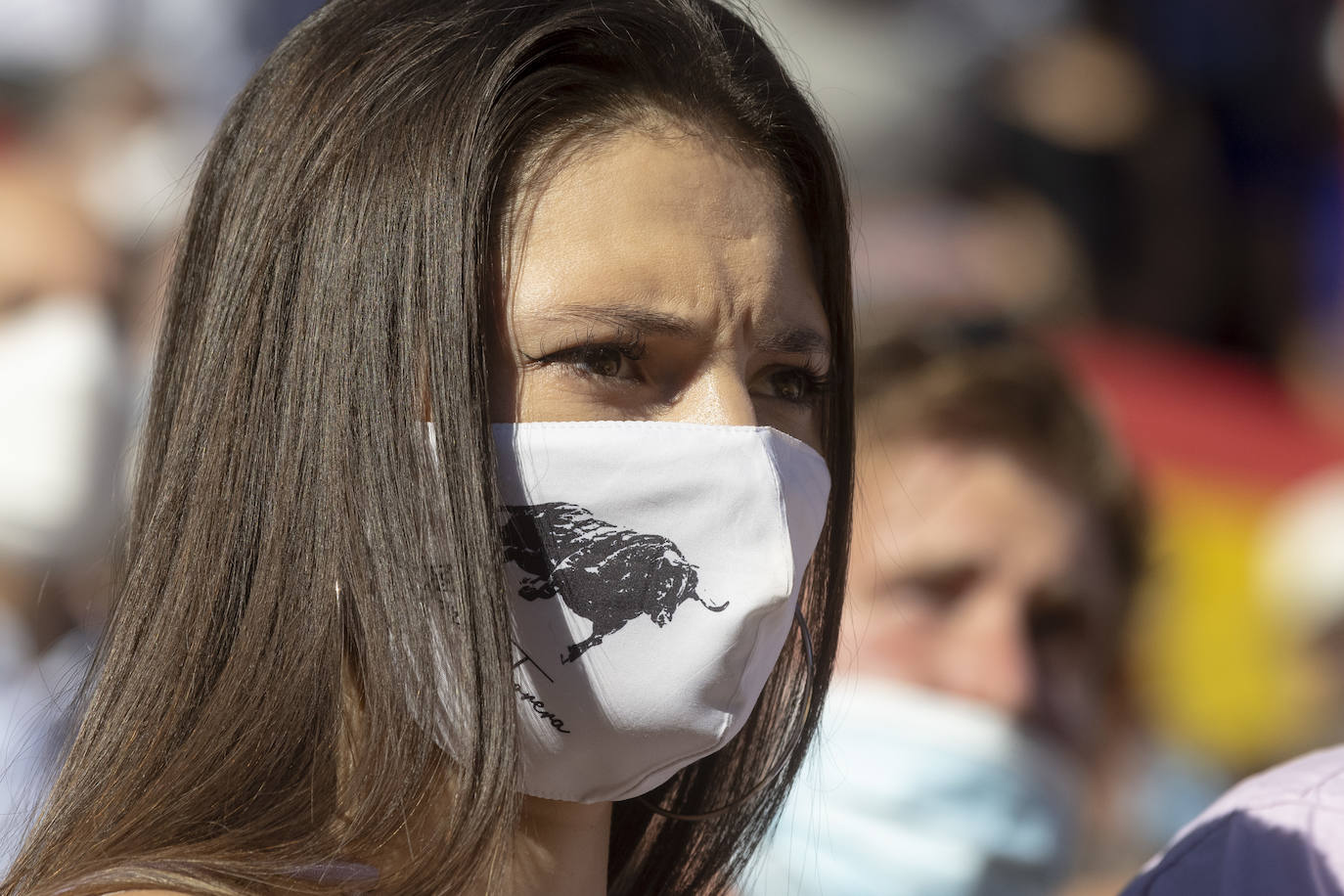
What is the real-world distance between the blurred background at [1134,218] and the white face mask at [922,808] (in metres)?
0.95

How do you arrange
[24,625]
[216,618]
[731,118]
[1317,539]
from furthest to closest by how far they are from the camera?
[1317,539] < [24,625] < [731,118] < [216,618]

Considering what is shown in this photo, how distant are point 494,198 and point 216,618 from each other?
2.02 feet

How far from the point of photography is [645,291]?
5.64 feet

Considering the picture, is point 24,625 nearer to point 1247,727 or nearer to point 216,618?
point 216,618

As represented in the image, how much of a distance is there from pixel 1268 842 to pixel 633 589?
1.03 m

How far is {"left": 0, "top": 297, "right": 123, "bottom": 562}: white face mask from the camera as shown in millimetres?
4066

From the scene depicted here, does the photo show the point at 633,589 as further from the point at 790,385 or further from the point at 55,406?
the point at 55,406

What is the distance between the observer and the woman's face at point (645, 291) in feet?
5.61

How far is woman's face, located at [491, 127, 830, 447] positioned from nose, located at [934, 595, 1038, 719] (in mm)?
1859

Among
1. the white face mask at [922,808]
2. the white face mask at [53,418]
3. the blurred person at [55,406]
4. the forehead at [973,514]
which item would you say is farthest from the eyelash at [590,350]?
the white face mask at [53,418]

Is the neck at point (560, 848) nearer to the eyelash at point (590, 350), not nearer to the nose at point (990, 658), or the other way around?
the eyelash at point (590, 350)

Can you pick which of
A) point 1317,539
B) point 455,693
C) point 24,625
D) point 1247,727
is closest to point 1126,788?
point 1247,727

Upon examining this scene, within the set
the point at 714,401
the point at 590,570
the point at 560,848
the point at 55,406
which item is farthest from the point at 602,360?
the point at 55,406

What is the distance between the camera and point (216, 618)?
167 centimetres
